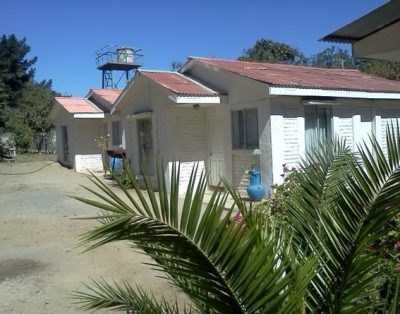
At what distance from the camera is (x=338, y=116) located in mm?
12547

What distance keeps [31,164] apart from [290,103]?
722 inches

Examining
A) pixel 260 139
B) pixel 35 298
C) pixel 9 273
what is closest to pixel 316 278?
pixel 35 298

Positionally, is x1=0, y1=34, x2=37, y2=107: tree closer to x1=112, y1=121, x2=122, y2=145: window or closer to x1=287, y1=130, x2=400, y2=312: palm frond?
x1=112, y1=121, x2=122, y2=145: window

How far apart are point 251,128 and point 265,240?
10.1 metres

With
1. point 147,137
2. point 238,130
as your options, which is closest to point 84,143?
point 147,137

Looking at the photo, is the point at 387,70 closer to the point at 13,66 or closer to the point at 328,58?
the point at 328,58

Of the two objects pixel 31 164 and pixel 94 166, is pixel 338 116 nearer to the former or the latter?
pixel 94 166

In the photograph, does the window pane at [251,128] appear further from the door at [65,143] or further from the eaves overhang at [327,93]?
the door at [65,143]

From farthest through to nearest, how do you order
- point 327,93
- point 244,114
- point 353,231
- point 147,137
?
point 147,137 → point 244,114 → point 327,93 → point 353,231

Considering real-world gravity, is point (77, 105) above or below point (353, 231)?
above

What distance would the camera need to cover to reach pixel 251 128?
12.0 metres

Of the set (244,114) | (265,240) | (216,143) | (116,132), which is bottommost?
(265,240)

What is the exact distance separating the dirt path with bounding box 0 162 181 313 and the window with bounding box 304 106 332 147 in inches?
233

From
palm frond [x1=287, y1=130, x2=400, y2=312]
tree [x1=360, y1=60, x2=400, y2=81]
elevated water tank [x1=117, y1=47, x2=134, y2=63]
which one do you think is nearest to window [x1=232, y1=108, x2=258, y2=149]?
palm frond [x1=287, y1=130, x2=400, y2=312]
